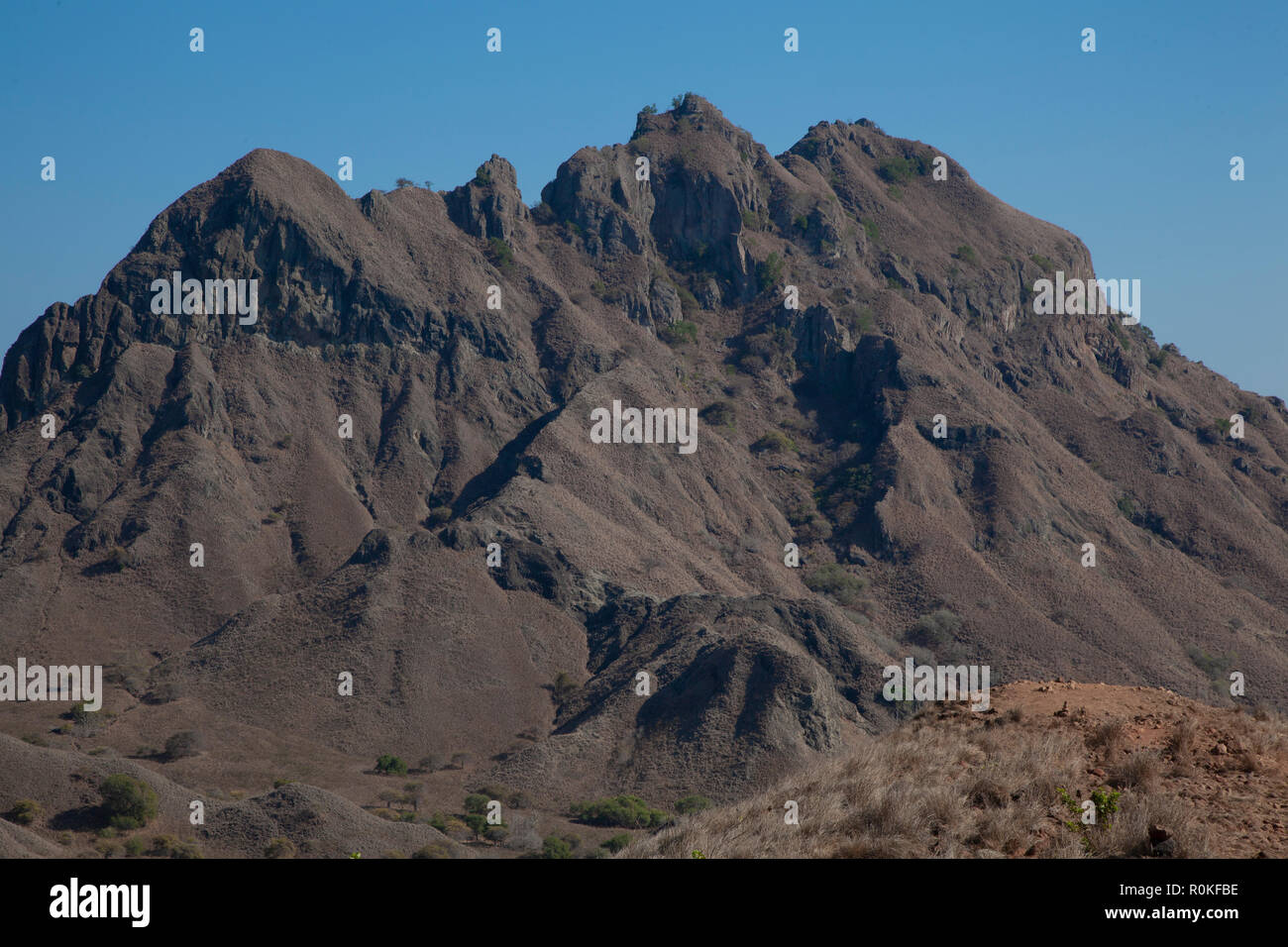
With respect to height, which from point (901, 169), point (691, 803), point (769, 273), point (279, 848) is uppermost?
point (901, 169)

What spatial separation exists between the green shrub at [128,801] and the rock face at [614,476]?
13.6 m

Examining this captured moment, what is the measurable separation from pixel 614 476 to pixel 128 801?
51.8 m

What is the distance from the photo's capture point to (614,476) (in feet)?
302

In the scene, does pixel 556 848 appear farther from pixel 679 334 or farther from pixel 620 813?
pixel 679 334

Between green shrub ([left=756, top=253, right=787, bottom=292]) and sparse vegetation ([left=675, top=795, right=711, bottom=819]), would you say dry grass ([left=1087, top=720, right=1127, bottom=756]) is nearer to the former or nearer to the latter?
sparse vegetation ([left=675, top=795, right=711, bottom=819])

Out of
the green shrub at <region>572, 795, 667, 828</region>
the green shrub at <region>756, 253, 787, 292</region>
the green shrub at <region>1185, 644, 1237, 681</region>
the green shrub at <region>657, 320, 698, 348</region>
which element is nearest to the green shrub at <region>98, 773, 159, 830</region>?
the green shrub at <region>572, 795, 667, 828</region>

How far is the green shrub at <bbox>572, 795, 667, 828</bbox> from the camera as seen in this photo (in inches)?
2028

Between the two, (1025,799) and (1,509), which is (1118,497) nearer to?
(1,509)

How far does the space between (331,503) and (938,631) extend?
44704 mm

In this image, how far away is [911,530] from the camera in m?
96.6

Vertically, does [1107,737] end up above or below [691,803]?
above

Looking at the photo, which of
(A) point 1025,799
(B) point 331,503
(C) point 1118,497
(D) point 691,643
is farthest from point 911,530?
(A) point 1025,799

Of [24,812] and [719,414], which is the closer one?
[24,812]

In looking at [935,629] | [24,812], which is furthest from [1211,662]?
[24,812]
